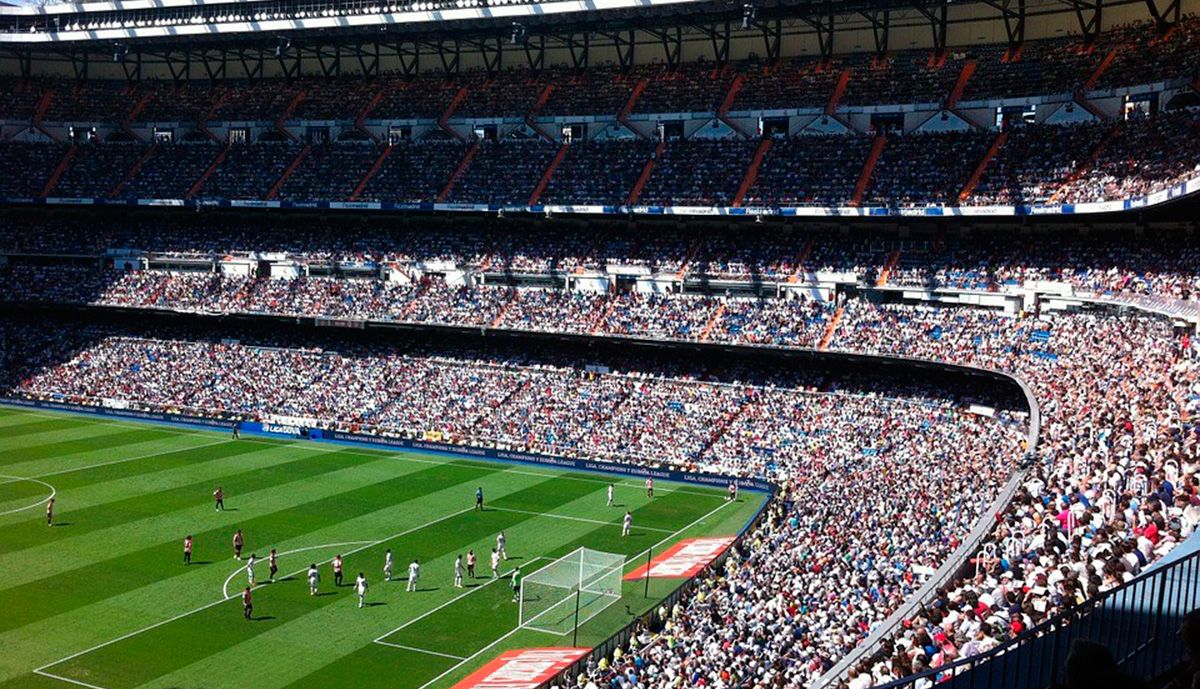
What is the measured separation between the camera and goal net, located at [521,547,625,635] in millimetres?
30422

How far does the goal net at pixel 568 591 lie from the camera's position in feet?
99.8

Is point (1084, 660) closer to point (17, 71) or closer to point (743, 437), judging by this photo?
point (743, 437)

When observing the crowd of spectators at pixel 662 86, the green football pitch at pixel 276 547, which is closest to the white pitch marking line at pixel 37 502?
the green football pitch at pixel 276 547

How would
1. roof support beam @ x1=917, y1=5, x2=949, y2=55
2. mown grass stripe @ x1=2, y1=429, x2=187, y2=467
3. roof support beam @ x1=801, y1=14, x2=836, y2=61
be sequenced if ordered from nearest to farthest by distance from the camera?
mown grass stripe @ x1=2, y1=429, x2=187, y2=467
roof support beam @ x1=917, y1=5, x2=949, y2=55
roof support beam @ x1=801, y1=14, x2=836, y2=61

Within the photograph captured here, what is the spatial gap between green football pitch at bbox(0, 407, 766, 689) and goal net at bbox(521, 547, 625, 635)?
0.55 m

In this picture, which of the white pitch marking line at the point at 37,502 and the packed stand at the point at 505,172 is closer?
the white pitch marking line at the point at 37,502

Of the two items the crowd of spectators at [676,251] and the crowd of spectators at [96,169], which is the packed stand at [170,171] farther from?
the crowd of spectators at [676,251]

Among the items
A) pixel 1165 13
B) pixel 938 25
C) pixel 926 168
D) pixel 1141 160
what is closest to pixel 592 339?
pixel 926 168

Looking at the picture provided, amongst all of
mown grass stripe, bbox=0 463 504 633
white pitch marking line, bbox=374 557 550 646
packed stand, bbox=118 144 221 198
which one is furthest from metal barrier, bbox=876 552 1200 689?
packed stand, bbox=118 144 221 198

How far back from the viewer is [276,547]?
36438mm

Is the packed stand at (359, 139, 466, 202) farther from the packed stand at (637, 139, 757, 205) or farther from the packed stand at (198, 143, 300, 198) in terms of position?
the packed stand at (637, 139, 757, 205)

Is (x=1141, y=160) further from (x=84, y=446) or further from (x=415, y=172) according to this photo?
(x=84, y=446)

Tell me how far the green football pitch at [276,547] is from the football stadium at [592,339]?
23 centimetres

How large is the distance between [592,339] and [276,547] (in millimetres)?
24262
